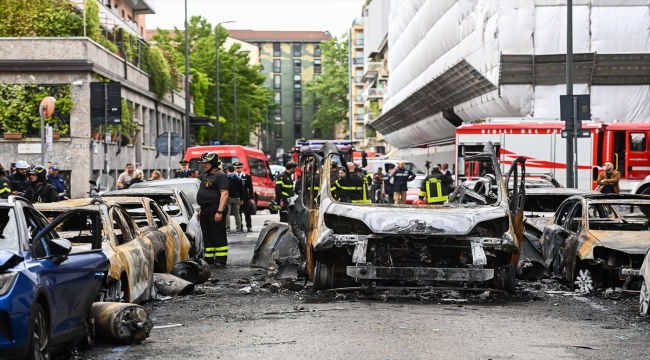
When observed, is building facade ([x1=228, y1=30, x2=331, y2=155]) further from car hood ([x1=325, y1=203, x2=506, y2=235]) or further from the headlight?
the headlight

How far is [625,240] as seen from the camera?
13055 mm

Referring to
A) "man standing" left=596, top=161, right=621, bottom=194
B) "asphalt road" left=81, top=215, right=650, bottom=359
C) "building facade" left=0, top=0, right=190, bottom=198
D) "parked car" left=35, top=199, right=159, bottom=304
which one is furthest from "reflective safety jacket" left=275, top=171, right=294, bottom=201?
"building facade" left=0, top=0, right=190, bottom=198

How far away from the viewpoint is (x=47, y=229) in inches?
299

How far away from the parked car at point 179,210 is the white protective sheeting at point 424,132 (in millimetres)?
40877

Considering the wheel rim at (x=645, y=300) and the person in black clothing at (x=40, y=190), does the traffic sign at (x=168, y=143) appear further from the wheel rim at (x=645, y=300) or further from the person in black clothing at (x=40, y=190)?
the wheel rim at (x=645, y=300)

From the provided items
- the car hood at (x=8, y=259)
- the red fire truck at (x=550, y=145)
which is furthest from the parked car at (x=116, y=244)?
the red fire truck at (x=550, y=145)

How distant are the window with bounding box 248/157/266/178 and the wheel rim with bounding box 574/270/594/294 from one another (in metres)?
24.9

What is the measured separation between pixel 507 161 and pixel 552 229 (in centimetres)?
1755

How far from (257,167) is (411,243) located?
26.3 metres

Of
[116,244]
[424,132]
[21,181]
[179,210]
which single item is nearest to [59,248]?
[116,244]

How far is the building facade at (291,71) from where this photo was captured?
590 ft

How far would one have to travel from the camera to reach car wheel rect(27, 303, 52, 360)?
22.7ft

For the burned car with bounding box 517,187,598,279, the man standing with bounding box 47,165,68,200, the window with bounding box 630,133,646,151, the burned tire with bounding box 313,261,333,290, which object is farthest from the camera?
the window with bounding box 630,133,646,151

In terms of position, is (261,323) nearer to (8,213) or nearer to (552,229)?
(8,213)
